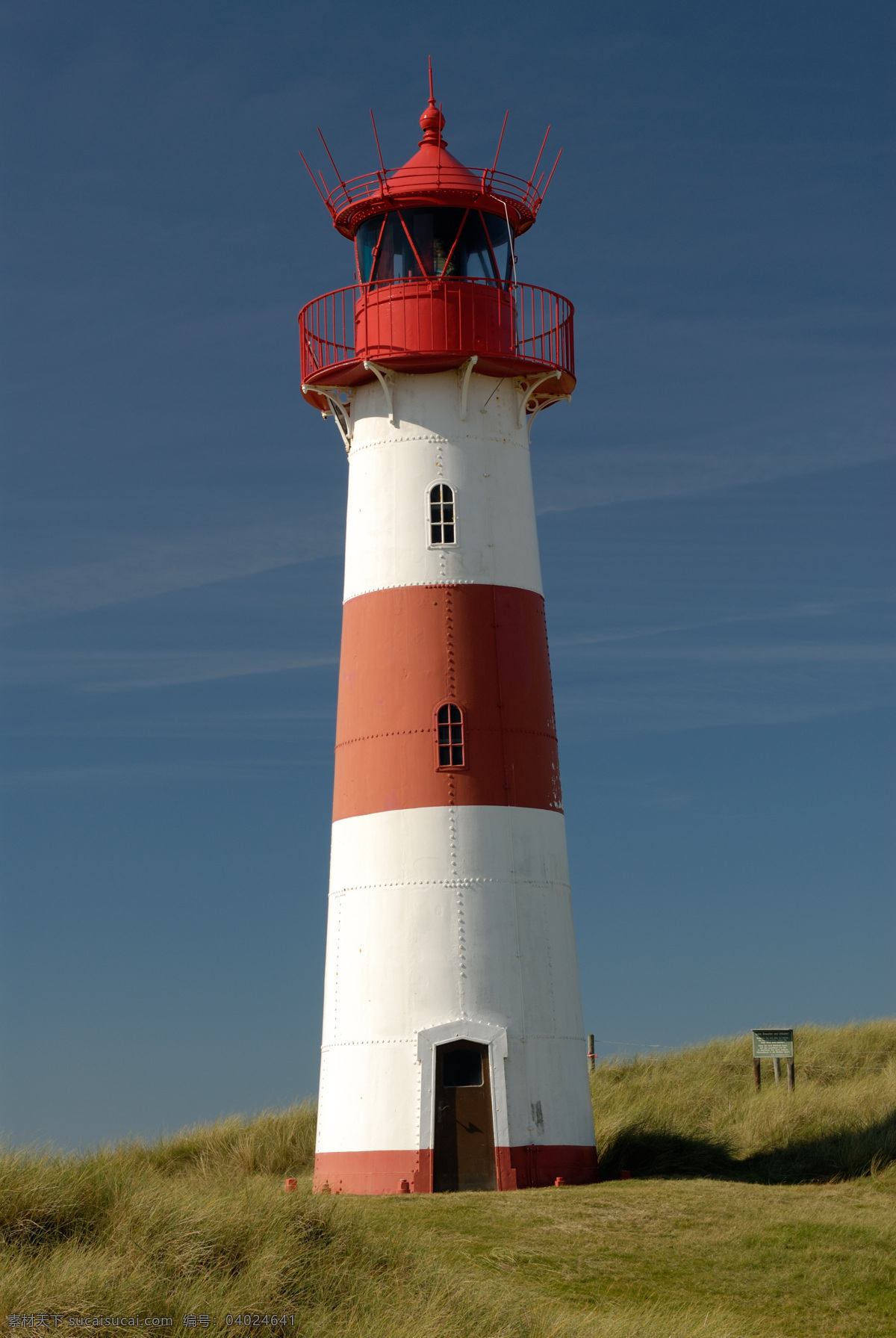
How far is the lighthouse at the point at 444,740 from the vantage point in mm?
21047

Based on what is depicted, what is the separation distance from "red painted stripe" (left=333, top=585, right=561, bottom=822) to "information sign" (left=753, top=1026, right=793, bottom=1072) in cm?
715

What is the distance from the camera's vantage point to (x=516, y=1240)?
17.2 metres

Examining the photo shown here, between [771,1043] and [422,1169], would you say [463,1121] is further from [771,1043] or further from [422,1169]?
[771,1043]

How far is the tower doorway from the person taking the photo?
2066 cm

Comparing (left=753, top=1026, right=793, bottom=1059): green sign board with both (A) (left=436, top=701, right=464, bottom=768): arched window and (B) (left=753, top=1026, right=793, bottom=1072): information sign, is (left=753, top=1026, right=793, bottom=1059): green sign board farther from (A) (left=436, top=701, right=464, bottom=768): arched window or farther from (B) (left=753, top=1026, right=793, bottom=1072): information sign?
(A) (left=436, top=701, right=464, bottom=768): arched window

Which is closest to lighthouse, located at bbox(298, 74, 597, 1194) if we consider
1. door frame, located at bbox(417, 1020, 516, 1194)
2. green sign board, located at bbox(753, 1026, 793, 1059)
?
door frame, located at bbox(417, 1020, 516, 1194)

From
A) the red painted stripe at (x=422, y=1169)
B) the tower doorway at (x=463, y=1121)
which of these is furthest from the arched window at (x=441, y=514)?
the red painted stripe at (x=422, y=1169)

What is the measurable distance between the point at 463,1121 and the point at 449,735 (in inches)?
207

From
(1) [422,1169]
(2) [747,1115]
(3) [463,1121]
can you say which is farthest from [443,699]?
(2) [747,1115]

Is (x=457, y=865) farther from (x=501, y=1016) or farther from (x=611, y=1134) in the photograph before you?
(x=611, y=1134)

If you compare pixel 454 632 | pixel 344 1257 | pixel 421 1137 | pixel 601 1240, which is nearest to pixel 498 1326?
pixel 344 1257

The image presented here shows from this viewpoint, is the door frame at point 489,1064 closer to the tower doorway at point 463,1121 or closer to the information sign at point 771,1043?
the tower doorway at point 463,1121

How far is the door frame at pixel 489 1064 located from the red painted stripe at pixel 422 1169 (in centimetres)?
12

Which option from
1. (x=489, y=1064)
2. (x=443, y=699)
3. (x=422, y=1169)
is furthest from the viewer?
(x=443, y=699)
